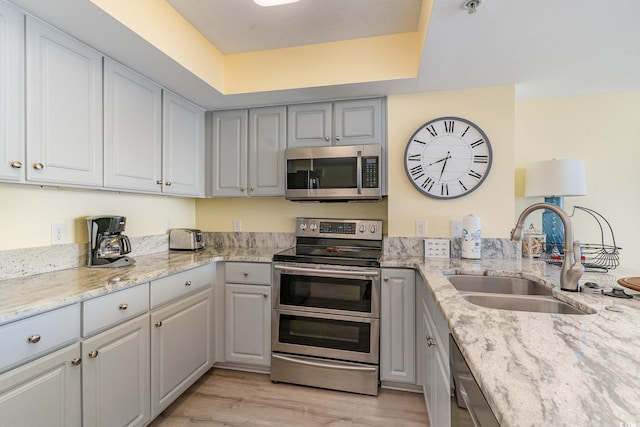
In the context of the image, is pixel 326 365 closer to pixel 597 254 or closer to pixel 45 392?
pixel 45 392

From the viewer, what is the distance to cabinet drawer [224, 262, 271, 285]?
7.25ft

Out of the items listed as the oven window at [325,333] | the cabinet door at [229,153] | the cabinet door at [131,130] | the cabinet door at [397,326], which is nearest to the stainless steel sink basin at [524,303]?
the cabinet door at [397,326]

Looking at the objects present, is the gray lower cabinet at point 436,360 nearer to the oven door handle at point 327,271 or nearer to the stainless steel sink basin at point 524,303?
the stainless steel sink basin at point 524,303

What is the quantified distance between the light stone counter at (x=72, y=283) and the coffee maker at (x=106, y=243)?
68 mm

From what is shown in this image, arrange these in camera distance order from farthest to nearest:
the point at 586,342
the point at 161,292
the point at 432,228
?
1. the point at 432,228
2. the point at 161,292
3. the point at 586,342

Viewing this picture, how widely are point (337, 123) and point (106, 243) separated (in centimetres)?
176

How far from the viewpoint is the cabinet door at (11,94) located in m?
1.26

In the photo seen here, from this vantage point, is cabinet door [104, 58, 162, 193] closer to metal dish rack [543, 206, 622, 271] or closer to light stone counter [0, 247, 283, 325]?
light stone counter [0, 247, 283, 325]

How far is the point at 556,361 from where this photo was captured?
0.68 metres

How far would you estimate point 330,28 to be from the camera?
1.96 metres

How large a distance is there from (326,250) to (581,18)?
6.53ft

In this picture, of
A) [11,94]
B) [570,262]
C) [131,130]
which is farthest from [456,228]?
[11,94]

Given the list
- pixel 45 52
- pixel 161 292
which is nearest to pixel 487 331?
pixel 161 292

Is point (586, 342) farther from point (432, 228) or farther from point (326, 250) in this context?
point (326, 250)
